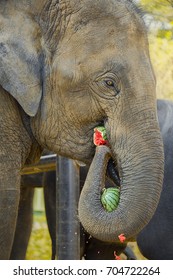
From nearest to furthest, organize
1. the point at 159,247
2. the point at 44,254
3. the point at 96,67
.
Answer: the point at 96,67 < the point at 159,247 < the point at 44,254

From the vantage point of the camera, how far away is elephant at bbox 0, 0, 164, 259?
5.51m

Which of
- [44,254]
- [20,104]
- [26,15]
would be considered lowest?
[44,254]

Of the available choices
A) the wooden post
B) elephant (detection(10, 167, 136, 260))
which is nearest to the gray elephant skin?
elephant (detection(10, 167, 136, 260))

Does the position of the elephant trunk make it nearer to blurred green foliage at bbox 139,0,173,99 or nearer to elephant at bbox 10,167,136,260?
elephant at bbox 10,167,136,260

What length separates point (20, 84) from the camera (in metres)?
5.66

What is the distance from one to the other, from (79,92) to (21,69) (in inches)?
13.1

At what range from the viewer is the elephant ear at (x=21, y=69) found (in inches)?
222

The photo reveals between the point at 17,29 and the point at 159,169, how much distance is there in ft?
3.54

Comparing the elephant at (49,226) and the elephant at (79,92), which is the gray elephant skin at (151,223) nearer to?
the elephant at (49,226)

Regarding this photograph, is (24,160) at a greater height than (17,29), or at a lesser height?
lesser

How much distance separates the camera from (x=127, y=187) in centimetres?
541

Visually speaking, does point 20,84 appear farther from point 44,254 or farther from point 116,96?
point 44,254

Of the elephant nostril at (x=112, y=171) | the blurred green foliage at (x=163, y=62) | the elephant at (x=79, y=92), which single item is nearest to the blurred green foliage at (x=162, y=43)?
the blurred green foliage at (x=163, y=62)
